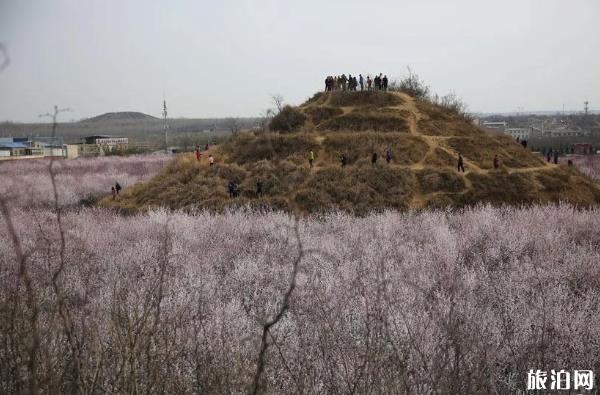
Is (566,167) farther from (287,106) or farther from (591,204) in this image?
(287,106)

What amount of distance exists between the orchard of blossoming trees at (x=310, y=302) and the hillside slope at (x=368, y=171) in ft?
7.35

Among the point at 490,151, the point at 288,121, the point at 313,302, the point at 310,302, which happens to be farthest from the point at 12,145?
the point at 313,302

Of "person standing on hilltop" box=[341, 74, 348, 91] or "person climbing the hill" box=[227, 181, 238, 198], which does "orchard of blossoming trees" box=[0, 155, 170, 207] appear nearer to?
"person climbing the hill" box=[227, 181, 238, 198]

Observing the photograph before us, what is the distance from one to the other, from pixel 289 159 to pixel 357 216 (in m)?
6.49

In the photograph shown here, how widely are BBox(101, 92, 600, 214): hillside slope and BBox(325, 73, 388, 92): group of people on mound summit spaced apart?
1.76 metres

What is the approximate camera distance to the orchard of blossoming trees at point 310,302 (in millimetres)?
5043

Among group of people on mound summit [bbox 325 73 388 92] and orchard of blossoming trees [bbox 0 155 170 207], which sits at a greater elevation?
group of people on mound summit [bbox 325 73 388 92]

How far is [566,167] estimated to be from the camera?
25672 millimetres

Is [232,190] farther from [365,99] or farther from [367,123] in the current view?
[365,99]

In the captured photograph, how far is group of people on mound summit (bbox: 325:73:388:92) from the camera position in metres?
30.7

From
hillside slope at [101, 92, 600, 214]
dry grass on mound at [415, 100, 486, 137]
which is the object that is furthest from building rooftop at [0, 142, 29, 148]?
dry grass on mound at [415, 100, 486, 137]

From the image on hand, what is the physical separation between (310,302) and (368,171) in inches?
530

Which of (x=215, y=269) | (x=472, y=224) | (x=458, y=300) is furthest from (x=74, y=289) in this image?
(x=472, y=224)

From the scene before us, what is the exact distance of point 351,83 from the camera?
31188 millimetres
